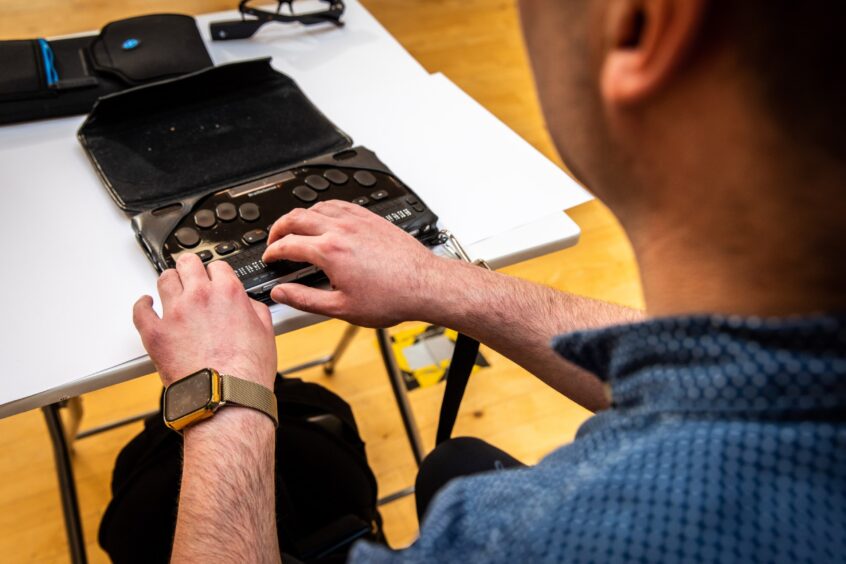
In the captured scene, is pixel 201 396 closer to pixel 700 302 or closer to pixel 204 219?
pixel 204 219

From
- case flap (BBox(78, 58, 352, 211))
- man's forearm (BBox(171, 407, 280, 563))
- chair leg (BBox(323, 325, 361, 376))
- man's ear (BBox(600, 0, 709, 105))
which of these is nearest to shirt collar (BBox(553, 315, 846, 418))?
man's ear (BBox(600, 0, 709, 105))

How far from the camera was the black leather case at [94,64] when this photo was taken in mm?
1054

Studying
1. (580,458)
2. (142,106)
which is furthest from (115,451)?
(580,458)

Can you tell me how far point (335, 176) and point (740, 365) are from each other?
0.59 m

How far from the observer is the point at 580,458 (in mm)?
459

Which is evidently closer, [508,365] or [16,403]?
[16,403]

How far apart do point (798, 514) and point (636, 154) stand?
21 cm

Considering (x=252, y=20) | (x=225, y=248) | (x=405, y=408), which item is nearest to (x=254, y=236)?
(x=225, y=248)

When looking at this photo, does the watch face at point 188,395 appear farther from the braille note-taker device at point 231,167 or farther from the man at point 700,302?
the man at point 700,302

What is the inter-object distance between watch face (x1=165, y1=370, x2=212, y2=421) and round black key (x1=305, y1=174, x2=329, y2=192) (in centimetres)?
28

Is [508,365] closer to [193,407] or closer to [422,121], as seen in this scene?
[422,121]

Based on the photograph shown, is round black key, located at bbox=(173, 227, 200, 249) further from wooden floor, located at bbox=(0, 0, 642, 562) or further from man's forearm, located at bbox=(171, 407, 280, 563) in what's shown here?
wooden floor, located at bbox=(0, 0, 642, 562)

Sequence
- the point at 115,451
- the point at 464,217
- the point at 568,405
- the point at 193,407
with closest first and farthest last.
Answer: the point at 193,407 → the point at 464,217 → the point at 115,451 → the point at 568,405

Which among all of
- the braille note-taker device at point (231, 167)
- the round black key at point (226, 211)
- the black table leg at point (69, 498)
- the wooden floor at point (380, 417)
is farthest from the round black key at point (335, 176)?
the wooden floor at point (380, 417)
